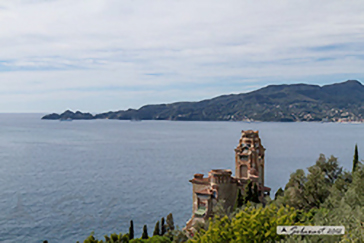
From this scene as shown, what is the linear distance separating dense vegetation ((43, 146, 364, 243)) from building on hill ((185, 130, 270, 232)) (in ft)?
5.23

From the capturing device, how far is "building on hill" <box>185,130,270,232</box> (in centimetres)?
4034

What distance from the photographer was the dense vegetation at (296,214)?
2073cm

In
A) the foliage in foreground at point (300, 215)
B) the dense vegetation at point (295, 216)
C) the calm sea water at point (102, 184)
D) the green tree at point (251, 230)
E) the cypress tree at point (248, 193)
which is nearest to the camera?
the dense vegetation at point (295, 216)

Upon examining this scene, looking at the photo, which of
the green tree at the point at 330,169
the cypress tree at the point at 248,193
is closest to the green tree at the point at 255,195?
the cypress tree at the point at 248,193

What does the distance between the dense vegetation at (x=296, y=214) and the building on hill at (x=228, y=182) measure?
1.59 metres

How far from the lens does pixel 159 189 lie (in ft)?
281

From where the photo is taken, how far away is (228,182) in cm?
4197

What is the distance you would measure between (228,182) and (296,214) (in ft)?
45.4

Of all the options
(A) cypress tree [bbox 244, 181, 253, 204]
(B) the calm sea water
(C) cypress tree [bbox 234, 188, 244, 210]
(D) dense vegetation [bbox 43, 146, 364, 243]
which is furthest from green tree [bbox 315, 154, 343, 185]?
(B) the calm sea water

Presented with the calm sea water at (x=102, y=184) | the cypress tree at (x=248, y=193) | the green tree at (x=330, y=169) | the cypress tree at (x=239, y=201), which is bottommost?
the calm sea water at (x=102, y=184)

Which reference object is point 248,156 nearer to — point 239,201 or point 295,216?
point 239,201

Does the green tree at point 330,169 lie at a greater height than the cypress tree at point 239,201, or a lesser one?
greater

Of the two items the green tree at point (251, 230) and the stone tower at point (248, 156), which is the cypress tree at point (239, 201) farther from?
the green tree at point (251, 230)

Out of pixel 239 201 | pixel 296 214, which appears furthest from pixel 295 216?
pixel 239 201
